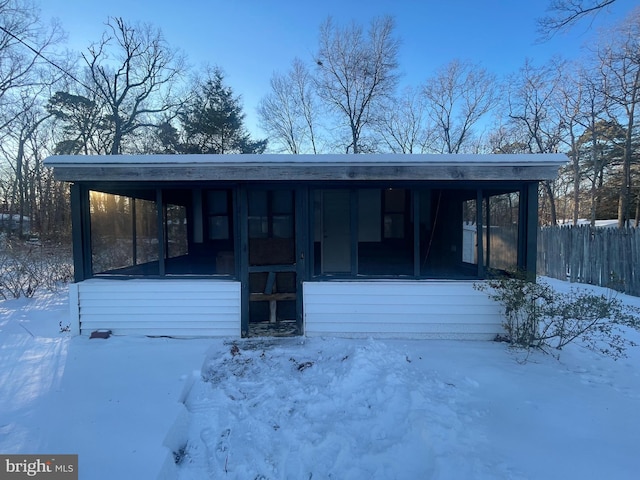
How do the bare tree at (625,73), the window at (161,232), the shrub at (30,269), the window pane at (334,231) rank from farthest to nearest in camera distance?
the bare tree at (625,73) < the window pane at (334,231) < the shrub at (30,269) < the window at (161,232)

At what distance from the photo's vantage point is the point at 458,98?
19375 mm

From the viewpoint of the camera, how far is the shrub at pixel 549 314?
3762mm

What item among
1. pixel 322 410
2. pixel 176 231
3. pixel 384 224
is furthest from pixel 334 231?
pixel 322 410

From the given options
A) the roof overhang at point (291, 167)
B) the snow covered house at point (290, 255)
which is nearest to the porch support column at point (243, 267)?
the snow covered house at point (290, 255)

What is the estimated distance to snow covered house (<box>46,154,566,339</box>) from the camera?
168 inches

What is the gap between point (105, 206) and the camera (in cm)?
522

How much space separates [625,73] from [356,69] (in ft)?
39.1

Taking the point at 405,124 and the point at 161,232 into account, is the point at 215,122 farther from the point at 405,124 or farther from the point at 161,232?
the point at 161,232

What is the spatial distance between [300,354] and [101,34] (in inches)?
817

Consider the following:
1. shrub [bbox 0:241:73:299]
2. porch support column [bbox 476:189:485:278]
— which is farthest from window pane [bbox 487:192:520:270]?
shrub [bbox 0:241:73:299]

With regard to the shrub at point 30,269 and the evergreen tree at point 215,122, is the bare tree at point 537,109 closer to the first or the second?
the evergreen tree at point 215,122

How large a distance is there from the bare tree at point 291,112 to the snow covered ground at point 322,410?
17.0 meters

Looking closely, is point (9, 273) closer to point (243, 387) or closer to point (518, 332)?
point (243, 387)

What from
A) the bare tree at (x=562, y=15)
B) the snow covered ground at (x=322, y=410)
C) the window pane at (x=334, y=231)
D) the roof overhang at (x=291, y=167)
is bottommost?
the snow covered ground at (x=322, y=410)
